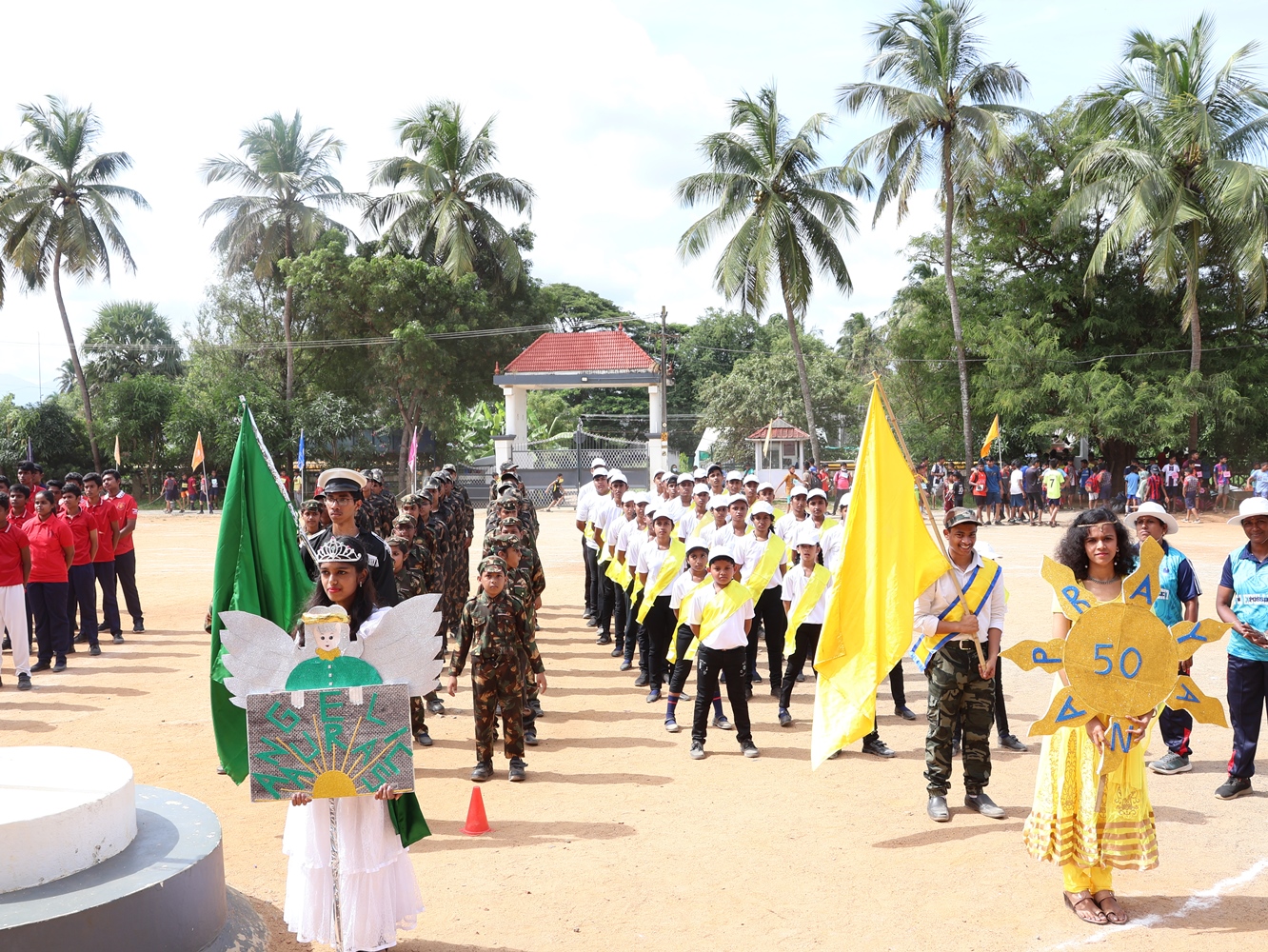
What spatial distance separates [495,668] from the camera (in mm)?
6977

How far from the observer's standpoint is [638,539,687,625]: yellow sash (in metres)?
9.18

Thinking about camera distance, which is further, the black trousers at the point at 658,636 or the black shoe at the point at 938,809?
the black trousers at the point at 658,636

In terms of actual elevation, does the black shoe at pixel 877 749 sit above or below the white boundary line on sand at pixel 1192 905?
above

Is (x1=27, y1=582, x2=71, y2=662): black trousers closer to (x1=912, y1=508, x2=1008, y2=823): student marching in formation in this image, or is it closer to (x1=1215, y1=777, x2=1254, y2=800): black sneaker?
(x1=912, y1=508, x2=1008, y2=823): student marching in formation

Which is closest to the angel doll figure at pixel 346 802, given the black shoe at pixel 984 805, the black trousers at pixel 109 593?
the black shoe at pixel 984 805

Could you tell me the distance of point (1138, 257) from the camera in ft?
103

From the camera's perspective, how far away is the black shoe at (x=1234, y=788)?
6.20 m

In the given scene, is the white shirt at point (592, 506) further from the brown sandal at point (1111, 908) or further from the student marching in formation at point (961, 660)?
the brown sandal at point (1111, 908)

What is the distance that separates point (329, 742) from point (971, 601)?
3809mm

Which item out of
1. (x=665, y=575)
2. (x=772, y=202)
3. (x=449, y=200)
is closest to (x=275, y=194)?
(x=449, y=200)

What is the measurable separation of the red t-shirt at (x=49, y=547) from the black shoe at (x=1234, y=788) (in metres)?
10.5

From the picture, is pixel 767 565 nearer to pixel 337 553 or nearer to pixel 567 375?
pixel 337 553

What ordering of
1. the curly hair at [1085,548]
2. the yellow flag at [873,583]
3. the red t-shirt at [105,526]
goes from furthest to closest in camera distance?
1. the red t-shirt at [105,526]
2. the yellow flag at [873,583]
3. the curly hair at [1085,548]

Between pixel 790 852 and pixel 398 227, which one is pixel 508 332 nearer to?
pixel 398 227
